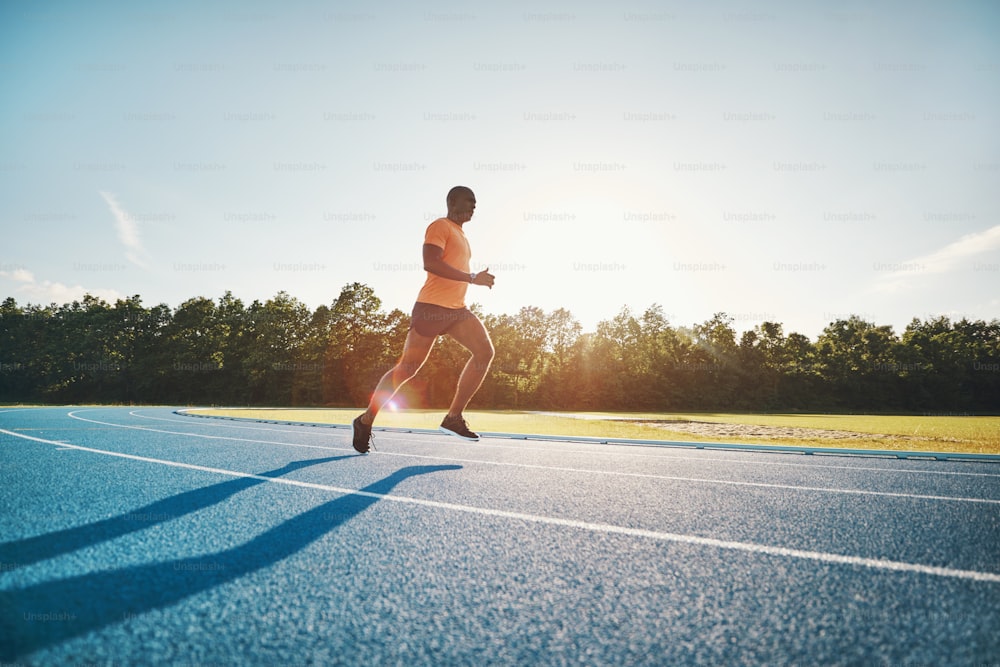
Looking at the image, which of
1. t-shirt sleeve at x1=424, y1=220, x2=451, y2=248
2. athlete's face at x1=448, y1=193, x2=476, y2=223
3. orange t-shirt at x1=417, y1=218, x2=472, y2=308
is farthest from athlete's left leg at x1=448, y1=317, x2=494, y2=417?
athlete's face at x1=448, y1=193, x2=476, y2=223

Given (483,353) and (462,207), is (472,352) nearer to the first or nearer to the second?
(483,353)

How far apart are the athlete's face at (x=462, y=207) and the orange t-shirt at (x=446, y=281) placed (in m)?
0.33

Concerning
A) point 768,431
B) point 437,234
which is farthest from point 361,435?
point 768,431

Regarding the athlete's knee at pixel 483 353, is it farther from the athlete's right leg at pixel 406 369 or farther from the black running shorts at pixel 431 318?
the athlete's right leg at pixel 406 369

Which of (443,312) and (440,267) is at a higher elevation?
(440,267)

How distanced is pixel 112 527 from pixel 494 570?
196 centimetres

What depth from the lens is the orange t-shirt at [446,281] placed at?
16.4ft

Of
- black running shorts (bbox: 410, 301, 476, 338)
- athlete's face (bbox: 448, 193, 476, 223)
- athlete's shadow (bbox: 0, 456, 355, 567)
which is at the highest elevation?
athlete's face (bbox: 448, 193, 476, 223)

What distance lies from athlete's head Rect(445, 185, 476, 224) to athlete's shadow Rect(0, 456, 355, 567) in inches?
134

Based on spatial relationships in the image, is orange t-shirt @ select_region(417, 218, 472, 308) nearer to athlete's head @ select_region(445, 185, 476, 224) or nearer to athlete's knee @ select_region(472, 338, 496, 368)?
athlete's head @ select_region(445, 185, 476, 224)

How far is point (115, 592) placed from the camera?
5.14ft

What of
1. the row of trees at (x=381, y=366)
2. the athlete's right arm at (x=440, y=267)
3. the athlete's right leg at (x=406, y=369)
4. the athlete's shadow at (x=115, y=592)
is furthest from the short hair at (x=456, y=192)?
→ the row of trees at (x=381, y=366)

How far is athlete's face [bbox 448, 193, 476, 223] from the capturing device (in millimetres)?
5406

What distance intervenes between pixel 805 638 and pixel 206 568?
2054 mm
